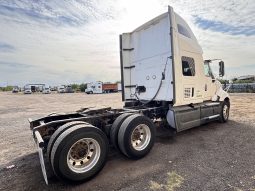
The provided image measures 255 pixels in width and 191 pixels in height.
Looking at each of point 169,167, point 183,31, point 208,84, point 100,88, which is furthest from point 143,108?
point 100,88

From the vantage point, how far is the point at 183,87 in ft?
20.0

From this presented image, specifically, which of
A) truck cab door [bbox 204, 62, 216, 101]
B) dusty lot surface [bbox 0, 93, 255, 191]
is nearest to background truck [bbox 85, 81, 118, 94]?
truck cab door [bbox 204, 62, 216, 101]

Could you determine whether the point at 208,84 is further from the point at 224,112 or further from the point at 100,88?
the point at 100,88

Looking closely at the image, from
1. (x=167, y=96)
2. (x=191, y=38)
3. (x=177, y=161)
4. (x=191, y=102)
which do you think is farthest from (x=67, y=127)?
(x=191, y=38)

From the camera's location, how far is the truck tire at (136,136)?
4327 millimetres

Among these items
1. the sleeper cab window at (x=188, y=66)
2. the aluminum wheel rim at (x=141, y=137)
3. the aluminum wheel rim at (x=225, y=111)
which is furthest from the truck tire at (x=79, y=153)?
the aluminum wheel rim at (x=225, y=111)

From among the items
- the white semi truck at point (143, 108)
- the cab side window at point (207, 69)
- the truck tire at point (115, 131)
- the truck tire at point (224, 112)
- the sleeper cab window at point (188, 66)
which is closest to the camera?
the white semi truck at point (143, 108)

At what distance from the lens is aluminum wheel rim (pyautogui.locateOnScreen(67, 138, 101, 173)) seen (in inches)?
145

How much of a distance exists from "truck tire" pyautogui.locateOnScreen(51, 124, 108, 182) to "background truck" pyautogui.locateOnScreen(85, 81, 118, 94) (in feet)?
156

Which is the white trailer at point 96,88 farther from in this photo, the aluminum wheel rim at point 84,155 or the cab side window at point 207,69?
the aluminum wheel rim at point 84,155

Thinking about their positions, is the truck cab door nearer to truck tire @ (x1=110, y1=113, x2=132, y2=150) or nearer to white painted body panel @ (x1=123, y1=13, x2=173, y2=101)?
white painted body panel @ (x1=123, y1=13, x2=173, y2=101)

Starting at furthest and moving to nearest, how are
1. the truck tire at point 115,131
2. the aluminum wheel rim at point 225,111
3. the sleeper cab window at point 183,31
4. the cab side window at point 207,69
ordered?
the aluminum wheel rim at point 225,111
the cab side window at point 207,69
the sleeper cab window at point 183,31
the truck tire at point 115,131

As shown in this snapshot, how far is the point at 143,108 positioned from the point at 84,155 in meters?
3.01

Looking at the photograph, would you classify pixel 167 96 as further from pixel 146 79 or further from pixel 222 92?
pixel 222 92
